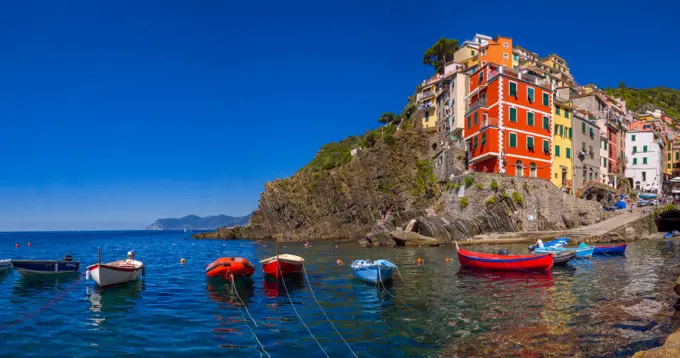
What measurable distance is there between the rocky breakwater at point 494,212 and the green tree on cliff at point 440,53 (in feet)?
154

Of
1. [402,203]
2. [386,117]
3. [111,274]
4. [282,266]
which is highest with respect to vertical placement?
[386,117]

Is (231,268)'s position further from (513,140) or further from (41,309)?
(513,140)

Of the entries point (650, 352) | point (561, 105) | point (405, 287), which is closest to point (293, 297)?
point (405, 287)

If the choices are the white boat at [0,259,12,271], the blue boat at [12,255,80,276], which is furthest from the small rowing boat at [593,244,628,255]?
the white boat at [0,259,12,271]

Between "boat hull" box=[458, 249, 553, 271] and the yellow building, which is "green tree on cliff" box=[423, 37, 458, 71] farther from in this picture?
"boat hull" box=[458, 249, 553, 271]

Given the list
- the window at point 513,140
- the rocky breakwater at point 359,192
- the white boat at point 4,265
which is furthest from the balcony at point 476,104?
the white boat at point 4,265

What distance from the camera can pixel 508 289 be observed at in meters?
21.0

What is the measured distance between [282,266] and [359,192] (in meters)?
46.9

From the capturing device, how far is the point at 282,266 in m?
25.0

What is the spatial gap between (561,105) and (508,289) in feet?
145

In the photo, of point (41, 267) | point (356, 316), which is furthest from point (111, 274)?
point (356, 316)

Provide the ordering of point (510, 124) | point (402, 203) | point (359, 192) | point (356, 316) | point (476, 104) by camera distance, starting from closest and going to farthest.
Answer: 1. point (356, 316)
2. point (510, 124)
3. point (476, 104)
4. point (402, 203)
5. point (359, 192)

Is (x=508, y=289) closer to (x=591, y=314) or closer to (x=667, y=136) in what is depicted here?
(x=591, y=314)

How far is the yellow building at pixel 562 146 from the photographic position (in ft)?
181
